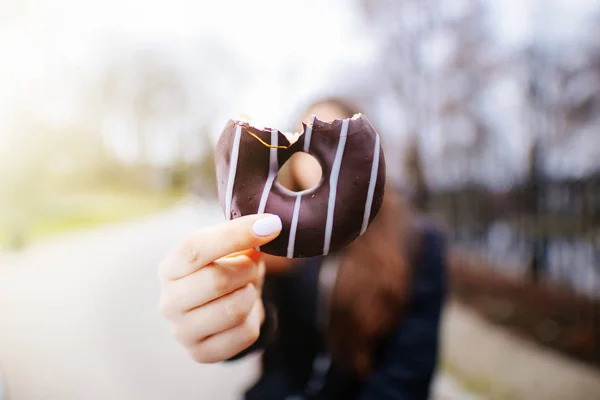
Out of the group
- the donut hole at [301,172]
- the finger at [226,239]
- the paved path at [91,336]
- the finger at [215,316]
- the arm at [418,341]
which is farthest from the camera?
the paved path at [91,336]

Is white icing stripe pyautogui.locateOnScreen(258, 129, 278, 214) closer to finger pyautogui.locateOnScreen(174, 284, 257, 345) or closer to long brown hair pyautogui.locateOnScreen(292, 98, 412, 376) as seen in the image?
finger pyautogui.locateOnScreen(174, 284, 257, 345)

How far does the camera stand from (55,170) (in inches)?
151

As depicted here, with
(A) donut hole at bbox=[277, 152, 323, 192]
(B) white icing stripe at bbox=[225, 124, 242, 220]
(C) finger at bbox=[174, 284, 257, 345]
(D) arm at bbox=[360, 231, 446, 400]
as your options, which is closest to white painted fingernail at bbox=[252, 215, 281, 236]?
(B) white icing stripe at bbox=[225, 124, 242, 220]

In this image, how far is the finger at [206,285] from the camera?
3.02 ft

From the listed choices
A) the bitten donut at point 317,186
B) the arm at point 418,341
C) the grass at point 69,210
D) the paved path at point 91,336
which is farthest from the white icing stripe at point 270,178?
the grass at point 69,210

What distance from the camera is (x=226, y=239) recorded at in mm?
830

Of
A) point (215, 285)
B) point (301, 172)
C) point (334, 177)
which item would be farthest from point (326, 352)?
point (334, 177)

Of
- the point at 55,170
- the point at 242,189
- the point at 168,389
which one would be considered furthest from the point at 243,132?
the point at 55,170

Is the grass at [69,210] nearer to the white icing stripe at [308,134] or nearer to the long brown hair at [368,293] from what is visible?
the long brown hair at [368,293]

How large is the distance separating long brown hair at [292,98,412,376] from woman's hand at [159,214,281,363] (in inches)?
37.0

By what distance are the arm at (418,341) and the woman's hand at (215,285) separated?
101cm

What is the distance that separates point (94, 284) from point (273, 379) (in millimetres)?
3358

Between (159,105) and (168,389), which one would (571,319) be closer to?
(168,389)

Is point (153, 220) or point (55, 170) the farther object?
point (153, 220)
